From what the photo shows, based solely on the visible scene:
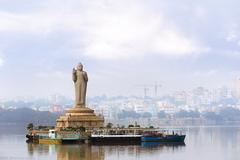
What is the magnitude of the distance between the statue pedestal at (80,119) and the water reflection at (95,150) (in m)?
→ 4.36

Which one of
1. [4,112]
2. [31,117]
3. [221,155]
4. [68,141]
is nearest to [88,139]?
[68,141]

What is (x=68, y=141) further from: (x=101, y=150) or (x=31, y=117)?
(x=31, y=117)

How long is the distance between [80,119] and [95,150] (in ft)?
30.1

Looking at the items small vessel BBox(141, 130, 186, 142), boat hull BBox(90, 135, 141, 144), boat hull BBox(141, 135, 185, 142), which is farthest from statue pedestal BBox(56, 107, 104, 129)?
boat hull BBox(141, 135, 185, 142)

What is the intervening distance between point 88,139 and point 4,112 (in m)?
131

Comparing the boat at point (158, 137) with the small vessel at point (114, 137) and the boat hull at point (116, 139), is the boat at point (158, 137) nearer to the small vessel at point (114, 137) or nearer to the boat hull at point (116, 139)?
the small vessel at point (114, 137)

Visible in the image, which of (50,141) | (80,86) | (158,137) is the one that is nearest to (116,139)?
(158,137)

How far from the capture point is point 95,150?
36188 millimetres

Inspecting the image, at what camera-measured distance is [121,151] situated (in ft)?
118

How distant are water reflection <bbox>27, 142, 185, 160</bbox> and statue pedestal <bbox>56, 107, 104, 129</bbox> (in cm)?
436

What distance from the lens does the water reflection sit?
32.5 meters

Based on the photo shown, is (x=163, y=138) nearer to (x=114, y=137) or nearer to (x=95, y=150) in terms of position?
(x=114, y=137)

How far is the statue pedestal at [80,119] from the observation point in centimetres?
4509

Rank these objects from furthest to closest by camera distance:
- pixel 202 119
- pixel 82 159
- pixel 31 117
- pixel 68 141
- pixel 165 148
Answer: pixel 202 119 → pixel 31 117 → pixel 68 141 → pixel 165 148 → pixel 82 159
